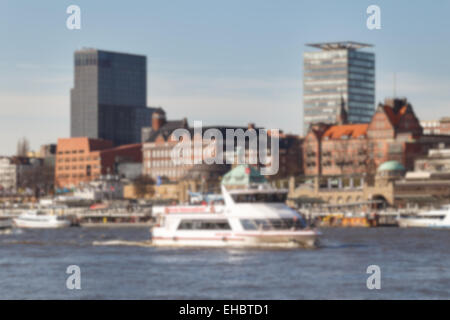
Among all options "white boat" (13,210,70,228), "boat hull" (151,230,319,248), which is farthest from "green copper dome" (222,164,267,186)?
"boat hull" (151,230,319,248)

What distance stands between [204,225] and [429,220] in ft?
245

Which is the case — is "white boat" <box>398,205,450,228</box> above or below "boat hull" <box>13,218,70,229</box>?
above

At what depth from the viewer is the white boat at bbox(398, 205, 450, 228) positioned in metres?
152

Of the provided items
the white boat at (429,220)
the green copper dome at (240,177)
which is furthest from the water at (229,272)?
the white boat at (429,220)

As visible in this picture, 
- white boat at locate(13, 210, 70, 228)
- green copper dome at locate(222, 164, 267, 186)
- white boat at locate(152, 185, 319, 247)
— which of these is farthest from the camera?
white boat at locate(13, 210, 70, 228)

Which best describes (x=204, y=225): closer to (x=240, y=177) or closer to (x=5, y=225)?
(x=240, y=177)

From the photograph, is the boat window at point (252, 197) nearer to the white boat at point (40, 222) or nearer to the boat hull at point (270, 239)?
the boat hull at point (270, 239)

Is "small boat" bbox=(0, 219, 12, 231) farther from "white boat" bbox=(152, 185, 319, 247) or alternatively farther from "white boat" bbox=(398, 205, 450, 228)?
"white boat" bbox=(152, 185, 319, 247)

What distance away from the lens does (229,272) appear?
65125 mm

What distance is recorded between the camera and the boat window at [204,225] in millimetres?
89688

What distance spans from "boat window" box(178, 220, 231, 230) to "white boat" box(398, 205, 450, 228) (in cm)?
6809

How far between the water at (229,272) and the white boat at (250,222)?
7.18ft

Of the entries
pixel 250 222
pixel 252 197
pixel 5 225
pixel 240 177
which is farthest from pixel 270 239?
pixel 5 225
